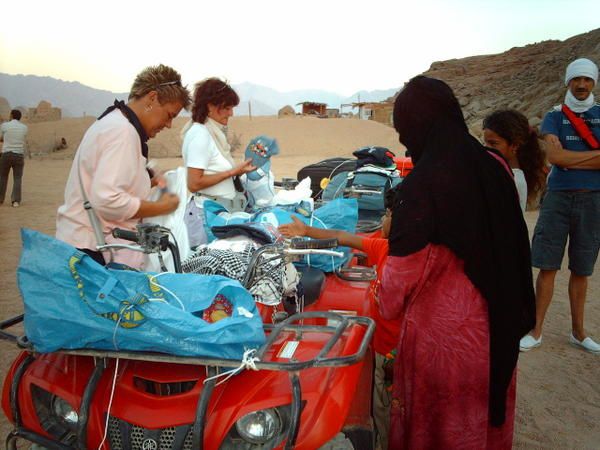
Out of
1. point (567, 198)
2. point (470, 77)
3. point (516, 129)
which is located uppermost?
point (470, 77)

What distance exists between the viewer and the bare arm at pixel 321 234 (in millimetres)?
2752

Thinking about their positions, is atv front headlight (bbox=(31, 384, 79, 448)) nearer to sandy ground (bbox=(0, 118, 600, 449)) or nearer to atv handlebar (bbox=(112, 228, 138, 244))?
atv handlebar (bbox=(112, 228, 138, 244))

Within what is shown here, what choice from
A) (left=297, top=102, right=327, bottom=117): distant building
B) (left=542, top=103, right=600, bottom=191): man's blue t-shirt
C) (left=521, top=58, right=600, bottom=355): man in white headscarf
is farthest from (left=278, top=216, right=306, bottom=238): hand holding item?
(left=297, top=102, right=327, bottom=117): distant building

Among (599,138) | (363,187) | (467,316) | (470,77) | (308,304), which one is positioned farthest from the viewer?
(470,77)

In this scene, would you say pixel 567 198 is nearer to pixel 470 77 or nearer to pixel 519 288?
pixel 519 288

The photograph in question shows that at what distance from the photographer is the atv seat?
2652 millimetres

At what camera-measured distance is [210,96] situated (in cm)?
383

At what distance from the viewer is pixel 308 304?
8.87 feet

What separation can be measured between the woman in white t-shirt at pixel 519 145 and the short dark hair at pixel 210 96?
1.93 metres

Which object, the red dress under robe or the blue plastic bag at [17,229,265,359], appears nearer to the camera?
the blue plastic bag at [17,229,265,359]

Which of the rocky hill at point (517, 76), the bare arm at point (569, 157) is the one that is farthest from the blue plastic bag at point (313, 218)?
the rocky hill at point (517, 76)

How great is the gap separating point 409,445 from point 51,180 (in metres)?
17.7

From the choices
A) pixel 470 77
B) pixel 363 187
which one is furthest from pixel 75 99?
pixel 363 187

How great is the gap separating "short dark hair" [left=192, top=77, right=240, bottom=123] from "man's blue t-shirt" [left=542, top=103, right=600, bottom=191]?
2603 millimetres
